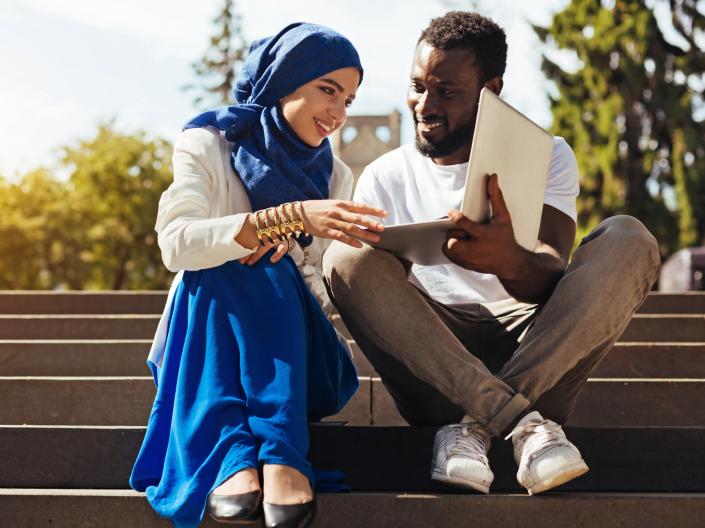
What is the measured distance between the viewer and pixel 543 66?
58.3ft

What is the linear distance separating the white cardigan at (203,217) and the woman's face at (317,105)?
0.20m

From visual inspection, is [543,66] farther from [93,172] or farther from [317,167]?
[317,167]

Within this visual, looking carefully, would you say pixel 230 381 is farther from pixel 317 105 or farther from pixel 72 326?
pixel 72 326

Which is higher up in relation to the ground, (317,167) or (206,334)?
(317,167)

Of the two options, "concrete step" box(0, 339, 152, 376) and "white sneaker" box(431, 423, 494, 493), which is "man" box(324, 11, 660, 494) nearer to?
"white sneaker" box(431, 423, 494, 493)

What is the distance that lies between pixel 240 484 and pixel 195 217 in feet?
2.36

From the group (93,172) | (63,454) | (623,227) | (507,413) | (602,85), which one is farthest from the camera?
(93,172)

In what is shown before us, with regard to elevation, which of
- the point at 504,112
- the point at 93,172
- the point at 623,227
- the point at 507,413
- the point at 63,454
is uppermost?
the point at 504,112

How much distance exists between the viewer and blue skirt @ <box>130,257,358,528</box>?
219cm

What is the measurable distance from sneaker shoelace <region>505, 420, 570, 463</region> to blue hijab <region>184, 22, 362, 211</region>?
0.87 m

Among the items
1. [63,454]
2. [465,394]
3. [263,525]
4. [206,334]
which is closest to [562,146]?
[465,394]

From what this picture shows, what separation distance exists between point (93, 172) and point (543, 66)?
38.8 feet

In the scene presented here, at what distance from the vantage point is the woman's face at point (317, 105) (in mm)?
2699

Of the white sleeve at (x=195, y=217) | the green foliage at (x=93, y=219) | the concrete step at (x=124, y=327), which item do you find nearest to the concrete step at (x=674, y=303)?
the concrete step at (x=124, y=327)
